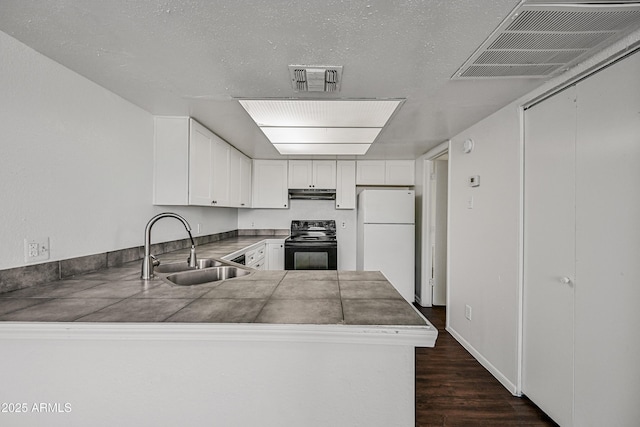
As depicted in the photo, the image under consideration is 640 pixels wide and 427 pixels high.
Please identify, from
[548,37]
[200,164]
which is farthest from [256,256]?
[548,37]

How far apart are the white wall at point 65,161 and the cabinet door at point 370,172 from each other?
2837mm

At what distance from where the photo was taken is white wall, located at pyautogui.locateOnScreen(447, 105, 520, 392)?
6.63ft

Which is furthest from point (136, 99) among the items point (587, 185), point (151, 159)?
point (587, 185)

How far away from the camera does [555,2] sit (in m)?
1.02

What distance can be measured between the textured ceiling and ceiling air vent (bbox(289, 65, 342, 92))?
4 centimetres

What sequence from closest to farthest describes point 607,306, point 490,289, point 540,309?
point 607,306, point 540,309, point 490,289

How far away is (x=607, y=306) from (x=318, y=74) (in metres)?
1.90

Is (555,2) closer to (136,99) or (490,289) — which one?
(490,289)

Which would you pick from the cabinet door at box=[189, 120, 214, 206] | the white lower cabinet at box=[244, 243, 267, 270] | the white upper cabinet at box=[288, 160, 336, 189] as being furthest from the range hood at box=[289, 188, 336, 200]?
the cabinet door at box=[189, 120, 214, 206]

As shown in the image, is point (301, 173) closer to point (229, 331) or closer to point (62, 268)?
point (62, 268)

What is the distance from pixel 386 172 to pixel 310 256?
1.74 m

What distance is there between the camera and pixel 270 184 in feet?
13.9

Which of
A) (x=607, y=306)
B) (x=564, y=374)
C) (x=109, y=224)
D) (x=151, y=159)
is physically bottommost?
(x=564, y=374)

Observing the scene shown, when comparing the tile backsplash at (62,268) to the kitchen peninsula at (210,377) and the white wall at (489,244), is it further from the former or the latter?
the white wall at (489,244)
